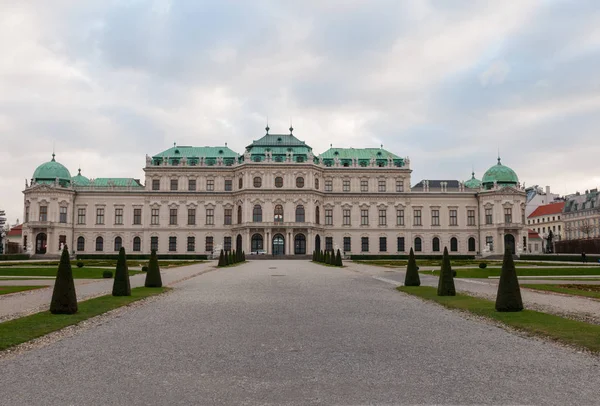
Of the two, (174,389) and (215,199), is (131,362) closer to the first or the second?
(174,389)

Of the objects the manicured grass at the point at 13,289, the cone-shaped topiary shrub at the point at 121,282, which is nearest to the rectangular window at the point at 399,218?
the manicured grass at the point at 13,289

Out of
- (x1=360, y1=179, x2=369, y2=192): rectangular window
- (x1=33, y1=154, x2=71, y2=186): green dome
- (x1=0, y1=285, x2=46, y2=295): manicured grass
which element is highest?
(x1=33, y1=154, x2=71, y2=186): green dome

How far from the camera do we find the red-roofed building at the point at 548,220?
100750 mm

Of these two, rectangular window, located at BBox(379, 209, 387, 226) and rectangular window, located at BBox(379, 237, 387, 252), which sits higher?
rectangular window, located at BBox(379, 209, 387, 226)

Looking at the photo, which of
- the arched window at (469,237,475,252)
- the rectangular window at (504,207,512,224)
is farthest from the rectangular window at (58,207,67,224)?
the rectangular window at (504,207,512,224)

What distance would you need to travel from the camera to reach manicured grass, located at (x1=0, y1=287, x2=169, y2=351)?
10.3m

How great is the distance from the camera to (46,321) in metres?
12.4

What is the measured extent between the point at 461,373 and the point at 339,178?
6912 centimetres

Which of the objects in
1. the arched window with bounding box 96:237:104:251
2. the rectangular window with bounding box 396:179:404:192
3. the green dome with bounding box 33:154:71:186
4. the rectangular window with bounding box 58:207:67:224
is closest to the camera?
the rectangular window with bounding box 58:207:67:224

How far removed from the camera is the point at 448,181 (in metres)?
80.9

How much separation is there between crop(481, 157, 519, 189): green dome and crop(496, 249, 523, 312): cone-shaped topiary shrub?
6470cm

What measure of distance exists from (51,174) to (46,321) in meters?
67.4

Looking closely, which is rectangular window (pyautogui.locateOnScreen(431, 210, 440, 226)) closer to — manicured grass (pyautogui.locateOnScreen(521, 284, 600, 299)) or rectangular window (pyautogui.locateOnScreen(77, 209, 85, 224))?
rectangular window (pyautogui.locateOnScreen(77, 209, 85, 224))

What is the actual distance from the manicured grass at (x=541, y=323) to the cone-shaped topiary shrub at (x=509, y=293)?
0.72 ft
